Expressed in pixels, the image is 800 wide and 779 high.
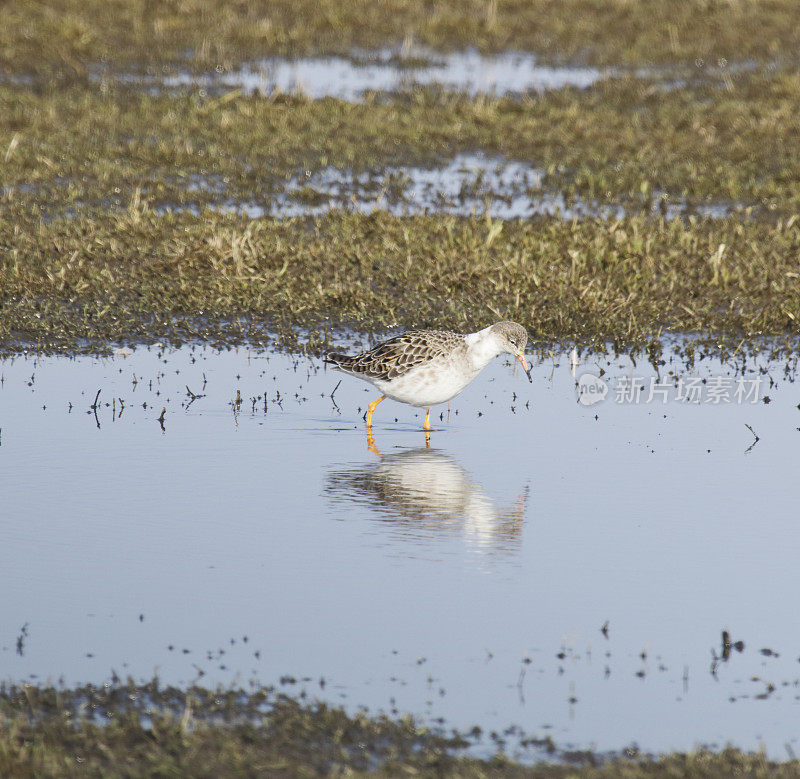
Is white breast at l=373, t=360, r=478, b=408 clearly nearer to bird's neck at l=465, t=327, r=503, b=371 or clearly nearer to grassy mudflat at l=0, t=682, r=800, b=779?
bird's neck at l=465, t=327, r=503, b=371

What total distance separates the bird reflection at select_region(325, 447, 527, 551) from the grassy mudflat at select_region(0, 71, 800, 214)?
906 centimetres

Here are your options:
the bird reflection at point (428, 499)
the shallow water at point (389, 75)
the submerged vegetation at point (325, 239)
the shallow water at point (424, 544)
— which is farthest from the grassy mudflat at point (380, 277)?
the shallow water at point (389, 75)

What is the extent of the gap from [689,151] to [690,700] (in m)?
15.9

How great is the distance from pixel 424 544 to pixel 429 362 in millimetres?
2854

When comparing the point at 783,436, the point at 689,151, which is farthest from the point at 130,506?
the point at 689,151

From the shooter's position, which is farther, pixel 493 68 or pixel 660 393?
pixel 493 68

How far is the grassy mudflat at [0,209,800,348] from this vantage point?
1351 cm

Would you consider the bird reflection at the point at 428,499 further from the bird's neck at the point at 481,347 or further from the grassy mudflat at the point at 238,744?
the grassy mudflat at the point at 238,744

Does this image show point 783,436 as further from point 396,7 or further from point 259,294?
point 396,7

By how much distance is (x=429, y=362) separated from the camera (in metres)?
10.6

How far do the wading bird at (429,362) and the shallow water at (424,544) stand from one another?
0.38 m

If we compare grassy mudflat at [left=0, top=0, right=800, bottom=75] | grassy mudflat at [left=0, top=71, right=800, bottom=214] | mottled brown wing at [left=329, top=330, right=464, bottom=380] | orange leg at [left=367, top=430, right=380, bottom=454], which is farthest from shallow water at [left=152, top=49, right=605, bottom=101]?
orange leg at [left=367, top=430, right=380, bottom=454]

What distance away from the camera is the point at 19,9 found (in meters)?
29.5

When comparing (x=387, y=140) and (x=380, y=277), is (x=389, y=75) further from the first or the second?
(x=380, y=277)
